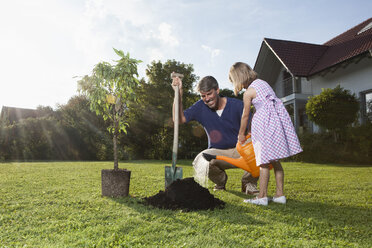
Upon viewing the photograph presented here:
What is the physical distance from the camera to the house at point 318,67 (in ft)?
41.4

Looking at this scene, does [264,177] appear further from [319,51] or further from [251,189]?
[319,51]

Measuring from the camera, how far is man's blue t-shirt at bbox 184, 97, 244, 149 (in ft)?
13.3

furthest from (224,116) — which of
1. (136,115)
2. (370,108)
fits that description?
(136,115)

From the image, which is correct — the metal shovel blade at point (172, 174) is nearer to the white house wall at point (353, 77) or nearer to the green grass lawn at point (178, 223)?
the green grass lawn at point (178, 223)

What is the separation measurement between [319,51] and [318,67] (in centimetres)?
244

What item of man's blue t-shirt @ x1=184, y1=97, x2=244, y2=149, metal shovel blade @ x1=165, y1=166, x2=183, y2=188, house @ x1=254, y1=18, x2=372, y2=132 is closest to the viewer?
metal shovel blade @ x1=165, y1=166, x2=183, y2=188

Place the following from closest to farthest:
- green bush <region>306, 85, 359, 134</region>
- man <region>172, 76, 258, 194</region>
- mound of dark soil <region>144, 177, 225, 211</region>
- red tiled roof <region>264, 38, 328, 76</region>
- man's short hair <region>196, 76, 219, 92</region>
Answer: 1. mound of dark soil <region>144, 177, 225, 211</region>
2. man's short hair <region>196, 76, 219, 92</region>
3. man <region>172, 76, 258, 194</region>
4. green bush <region>306, 85, 359, 134</region>
5. red tiled roof <region>264, 38, 328, 76</region>

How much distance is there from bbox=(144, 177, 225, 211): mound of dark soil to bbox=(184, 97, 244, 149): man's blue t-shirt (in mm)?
1029

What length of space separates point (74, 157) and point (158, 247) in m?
17.0

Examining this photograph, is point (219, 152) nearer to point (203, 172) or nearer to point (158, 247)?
point (203, 172)

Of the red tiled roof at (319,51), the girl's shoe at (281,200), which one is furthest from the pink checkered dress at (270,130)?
the red tiled roof at (319,51)

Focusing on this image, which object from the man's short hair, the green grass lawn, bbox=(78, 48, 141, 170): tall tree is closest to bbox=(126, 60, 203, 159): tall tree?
bbox=(78, 48, 141, 170): tall tree

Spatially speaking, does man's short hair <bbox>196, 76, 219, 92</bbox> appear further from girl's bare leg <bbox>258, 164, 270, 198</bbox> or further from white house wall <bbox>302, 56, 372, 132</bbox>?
white house wall <bbox>302, 56, 372, 132</bbox>

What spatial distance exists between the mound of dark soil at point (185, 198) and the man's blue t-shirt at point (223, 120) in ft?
3.38
